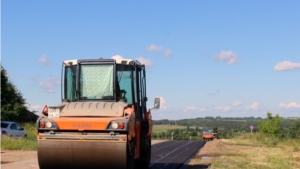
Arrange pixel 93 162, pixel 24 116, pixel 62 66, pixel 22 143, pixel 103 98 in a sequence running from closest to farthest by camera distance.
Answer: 1. pixel 93 162
2. pixel 103 98
3. pixel 62 66
4. pixel 22 143
5. pixel 24 116

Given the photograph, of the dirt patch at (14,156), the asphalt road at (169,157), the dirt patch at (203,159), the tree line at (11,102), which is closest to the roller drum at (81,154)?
the asphalt road at (169,157)

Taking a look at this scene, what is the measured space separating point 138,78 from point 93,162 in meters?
3.56

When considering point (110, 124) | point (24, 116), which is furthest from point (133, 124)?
point (24, 116)

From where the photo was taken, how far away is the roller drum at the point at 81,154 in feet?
A: 35.1

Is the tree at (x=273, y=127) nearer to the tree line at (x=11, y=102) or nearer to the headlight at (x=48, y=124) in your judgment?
the tree line at (x=11, y=102)

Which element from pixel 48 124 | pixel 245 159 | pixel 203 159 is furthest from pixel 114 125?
pixel 245 159

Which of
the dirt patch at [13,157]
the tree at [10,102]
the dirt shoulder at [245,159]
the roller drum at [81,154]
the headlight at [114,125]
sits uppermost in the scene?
the tree at [10,102]

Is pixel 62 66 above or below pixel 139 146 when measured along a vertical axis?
above

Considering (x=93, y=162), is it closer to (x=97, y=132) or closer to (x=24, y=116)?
(x=97, y=132)

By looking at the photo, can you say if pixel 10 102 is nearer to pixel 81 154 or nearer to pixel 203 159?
pixel 203 159

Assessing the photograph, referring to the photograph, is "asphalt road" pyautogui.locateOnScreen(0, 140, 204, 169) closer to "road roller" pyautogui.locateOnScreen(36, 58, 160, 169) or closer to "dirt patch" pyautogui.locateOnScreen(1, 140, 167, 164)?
"dirt patch" pyautogui.locateOnScreen(1, 140, 167, 164)

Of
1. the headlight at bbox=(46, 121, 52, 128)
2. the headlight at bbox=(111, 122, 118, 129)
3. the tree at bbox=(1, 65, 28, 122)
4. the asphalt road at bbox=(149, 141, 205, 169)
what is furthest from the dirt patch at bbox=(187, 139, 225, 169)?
the tree at bbox=(1, 65, 28, 122)

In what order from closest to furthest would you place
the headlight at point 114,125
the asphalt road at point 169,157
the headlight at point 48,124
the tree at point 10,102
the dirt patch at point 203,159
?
1. the headlight at point 114,125
2. the headlight at point 48,124
3. the dirt patch at point 203,159
4. the asphalt road at point 169,157
5. the tree at point 10,102

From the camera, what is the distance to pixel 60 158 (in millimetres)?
10852
